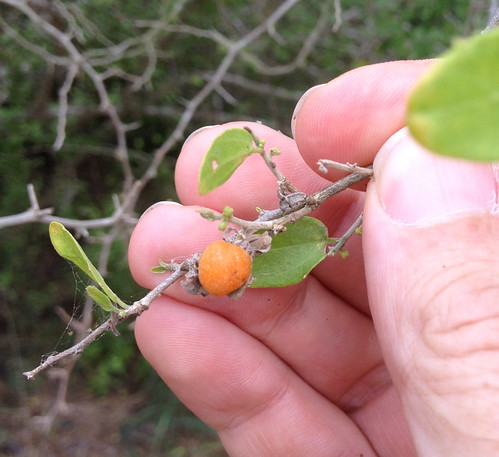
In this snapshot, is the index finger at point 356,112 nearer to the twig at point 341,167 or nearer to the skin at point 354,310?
the skin at point 354,310

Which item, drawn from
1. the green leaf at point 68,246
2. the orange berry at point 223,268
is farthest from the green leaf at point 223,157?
the green leaf at point 68,246

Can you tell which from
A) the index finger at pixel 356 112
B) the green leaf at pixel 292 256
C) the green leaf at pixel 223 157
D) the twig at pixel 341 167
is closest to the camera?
the green leaf at pixel 223 157

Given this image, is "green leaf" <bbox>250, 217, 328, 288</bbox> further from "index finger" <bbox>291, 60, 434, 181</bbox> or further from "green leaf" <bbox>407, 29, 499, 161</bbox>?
"green leaf" <bbox>407, 29, 499, 161</bbox>

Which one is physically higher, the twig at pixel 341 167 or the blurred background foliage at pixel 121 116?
the twig at pixel 341 167

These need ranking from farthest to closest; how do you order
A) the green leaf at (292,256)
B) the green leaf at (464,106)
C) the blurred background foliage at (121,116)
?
the blurred background foliage at (121,116)
the green leaf at (292,256)
the green leaf at (464,106)

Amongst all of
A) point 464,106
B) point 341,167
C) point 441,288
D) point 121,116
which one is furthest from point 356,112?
point 121,116

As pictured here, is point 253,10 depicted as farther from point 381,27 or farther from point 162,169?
point 162,169
